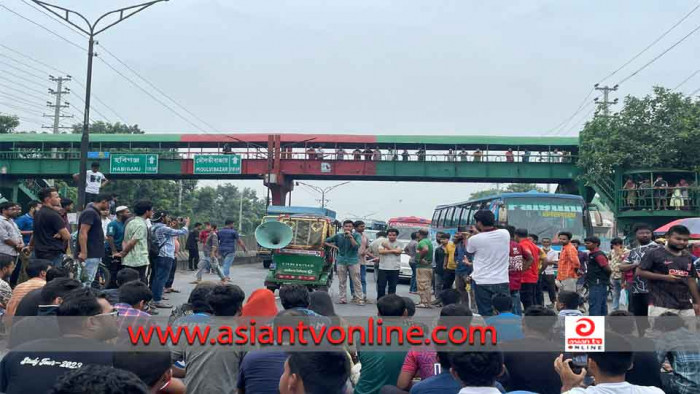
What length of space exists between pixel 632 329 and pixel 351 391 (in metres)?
2.35

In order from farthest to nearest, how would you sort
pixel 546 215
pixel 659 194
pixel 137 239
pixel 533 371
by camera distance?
pixel 659 194, pixel 546 215, pixel 137 239, pixel 533 371

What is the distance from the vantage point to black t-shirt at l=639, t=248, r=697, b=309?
735 centimetres

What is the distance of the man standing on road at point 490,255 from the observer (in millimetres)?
8312

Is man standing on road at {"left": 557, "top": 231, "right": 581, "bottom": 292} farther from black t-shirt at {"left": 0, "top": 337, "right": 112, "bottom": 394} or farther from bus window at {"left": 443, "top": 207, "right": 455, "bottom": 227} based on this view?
bus window at {"left": 443, "top": 207, "right": 455, "bottom": 227}

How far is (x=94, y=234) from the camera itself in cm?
996

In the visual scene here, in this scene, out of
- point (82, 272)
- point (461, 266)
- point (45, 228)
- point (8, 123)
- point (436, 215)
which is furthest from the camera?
point (8, 123)

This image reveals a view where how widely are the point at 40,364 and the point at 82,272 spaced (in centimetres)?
683

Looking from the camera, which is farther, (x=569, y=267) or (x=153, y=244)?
(x=569, y=267)

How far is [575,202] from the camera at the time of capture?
20.2 meters

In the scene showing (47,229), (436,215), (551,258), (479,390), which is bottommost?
(479,390)

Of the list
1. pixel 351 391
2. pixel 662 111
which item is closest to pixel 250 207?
pixel 662 111

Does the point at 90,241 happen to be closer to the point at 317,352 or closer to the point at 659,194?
the point at 317,352

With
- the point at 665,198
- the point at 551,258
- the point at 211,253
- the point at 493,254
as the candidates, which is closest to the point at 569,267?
the point at 551,258

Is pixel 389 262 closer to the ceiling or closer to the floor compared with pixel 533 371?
closer to the ceiling
